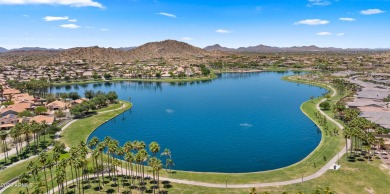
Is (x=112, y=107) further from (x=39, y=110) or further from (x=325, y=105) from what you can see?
(x=325, y=105)

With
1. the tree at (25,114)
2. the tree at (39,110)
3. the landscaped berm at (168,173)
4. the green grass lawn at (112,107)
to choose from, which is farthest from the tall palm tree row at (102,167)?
the green grass lawn at (112,107)

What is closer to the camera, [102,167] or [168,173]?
[102,167]

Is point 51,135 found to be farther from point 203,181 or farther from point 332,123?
point 332,123

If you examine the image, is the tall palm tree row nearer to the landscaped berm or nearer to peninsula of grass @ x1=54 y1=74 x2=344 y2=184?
the landscaped berm

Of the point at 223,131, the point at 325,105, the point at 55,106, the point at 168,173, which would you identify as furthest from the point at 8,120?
the point at 325,105

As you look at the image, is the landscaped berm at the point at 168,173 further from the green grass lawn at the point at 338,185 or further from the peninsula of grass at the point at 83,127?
the peninsula of grass at the point at 83,127

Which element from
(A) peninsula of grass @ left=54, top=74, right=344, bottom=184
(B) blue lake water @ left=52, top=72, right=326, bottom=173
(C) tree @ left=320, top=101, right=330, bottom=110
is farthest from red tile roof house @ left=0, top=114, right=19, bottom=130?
(C) tree @ left=320, top=101, right=330, bottom=110
